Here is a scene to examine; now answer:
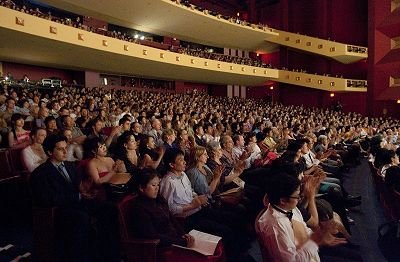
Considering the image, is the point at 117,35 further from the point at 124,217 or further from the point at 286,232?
the point at 286,232

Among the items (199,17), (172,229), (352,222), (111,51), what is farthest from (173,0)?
(172,229)

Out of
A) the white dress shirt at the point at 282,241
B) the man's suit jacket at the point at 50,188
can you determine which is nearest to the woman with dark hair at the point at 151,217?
the white dress shirt at the point at 282,241

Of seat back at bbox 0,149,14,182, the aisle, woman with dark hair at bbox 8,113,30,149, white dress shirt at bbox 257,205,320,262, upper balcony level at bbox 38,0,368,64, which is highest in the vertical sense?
upper balcony level at bbox 38,0,368,64

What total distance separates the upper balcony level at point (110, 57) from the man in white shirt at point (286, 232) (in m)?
8.84

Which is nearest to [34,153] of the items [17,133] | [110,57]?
[17,133]

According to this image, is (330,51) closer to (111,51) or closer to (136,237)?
A: (111,51)

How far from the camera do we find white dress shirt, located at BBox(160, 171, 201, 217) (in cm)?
266

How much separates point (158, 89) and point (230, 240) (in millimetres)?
16570

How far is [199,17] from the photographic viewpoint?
15930 mm

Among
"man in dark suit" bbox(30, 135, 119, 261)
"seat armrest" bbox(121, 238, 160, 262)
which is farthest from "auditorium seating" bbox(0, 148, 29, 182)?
"seat armrest" bbox(121, 238, 160, 262)

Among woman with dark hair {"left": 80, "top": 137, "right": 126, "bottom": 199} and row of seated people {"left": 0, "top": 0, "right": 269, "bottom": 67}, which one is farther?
row of seated people {"left": 0, "top": 0, "right": 269, "bottom": 67}

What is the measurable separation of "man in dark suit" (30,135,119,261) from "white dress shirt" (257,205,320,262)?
1.12m

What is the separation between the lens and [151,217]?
7.04ft

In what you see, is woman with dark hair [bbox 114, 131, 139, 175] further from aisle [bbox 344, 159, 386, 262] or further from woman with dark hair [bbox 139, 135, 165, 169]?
aisle [bbox 344, 159, 386, 262]
